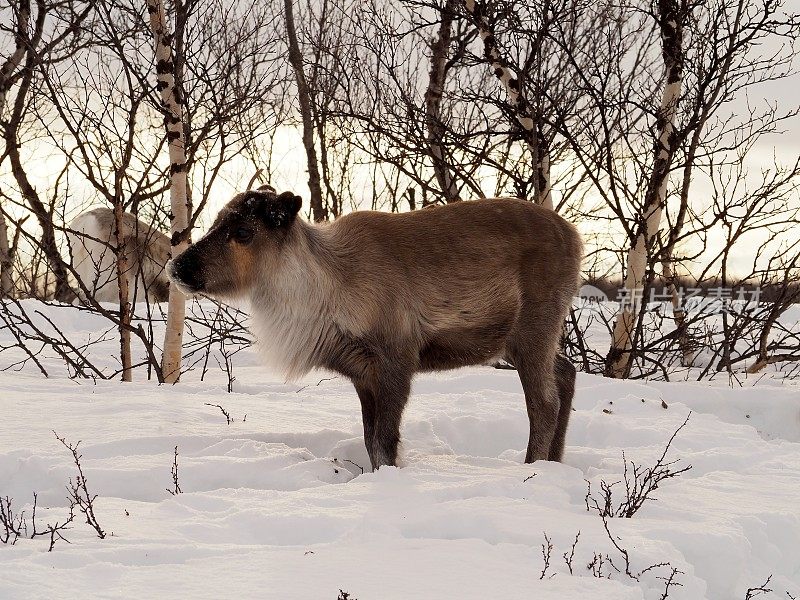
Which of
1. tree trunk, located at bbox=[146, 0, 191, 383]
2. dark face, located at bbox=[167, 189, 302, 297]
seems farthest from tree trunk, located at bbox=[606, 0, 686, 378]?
dark face, located at bbox=[167, 189, 302, 297]

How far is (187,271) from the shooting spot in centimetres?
447

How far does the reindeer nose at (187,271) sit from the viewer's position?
445 centimetres

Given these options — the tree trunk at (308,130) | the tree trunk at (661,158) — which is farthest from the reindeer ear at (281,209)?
the tree trunk at (308,130)

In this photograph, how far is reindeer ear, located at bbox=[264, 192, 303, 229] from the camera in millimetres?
4652

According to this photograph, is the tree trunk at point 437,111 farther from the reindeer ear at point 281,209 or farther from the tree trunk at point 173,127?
the reindeer ear at point 281,209

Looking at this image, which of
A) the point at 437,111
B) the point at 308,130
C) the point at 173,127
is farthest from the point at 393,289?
the point at 308,130

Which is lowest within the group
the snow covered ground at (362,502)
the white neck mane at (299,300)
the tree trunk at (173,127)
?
the snow covered ground at (362,502)

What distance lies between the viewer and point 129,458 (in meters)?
4.34

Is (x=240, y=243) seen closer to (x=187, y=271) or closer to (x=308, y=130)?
(x=187, y=271)

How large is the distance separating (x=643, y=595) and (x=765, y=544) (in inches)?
39.4

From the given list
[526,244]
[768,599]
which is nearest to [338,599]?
[768,599]

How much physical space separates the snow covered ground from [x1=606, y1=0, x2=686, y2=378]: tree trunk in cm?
205

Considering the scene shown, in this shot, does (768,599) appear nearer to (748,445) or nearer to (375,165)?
(748,445)

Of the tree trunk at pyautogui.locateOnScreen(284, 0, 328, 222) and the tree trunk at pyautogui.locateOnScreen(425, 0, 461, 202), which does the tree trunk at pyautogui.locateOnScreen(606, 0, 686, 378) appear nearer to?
the tree trunk at pyautogui.locateOnScreen(425, 0, 461, 202)
